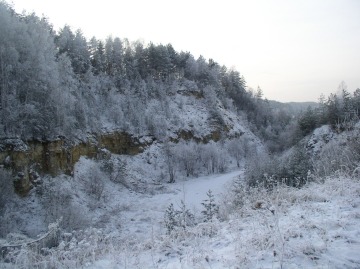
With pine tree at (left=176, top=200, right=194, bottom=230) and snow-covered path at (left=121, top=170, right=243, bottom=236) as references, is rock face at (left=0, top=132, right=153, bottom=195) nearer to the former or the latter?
snow-covered path at (left=121, top=170, right=243, bottom=236)

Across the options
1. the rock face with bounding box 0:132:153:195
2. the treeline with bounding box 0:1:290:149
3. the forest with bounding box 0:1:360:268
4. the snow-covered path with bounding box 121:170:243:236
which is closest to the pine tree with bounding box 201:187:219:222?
the forest with bounding box 0:1:360:268

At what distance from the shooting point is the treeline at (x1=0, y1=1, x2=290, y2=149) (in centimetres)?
2736

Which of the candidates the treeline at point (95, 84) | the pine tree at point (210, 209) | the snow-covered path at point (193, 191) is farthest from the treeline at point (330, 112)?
the pine tree at point (210, 209)

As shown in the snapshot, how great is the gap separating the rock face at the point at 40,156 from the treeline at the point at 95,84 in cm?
111

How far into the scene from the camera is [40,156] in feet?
91.7

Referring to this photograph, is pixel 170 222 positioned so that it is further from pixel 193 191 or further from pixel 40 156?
pixel 193 191

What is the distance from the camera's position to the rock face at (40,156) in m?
24.2

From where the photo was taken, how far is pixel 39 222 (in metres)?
21.9

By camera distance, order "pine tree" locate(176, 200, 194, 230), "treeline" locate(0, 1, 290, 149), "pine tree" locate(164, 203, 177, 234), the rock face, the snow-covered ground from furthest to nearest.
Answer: "treeline" locate(0, 1, 290, 149) < the rock face < "pine tree" locate(164, 203, 177, 234) < "pine tree" locate(176, 200, 194, 230) < the snow-covered ground

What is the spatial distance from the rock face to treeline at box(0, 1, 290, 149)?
43.5 inches

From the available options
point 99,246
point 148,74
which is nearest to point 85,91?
point 148,74

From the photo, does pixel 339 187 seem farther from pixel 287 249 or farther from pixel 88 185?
pixel 88 185

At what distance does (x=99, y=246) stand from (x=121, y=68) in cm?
5756

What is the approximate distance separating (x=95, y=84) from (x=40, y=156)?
23.1m
